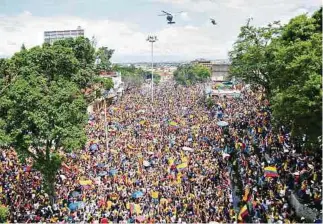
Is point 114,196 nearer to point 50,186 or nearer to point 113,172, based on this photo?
point 50,186

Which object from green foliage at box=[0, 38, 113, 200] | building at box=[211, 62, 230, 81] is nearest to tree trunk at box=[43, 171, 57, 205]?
green foliage at box=[0, 38, 113, 200]

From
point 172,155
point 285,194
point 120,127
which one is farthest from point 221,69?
point 285,194

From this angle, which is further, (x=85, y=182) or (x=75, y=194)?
(x=85, y=182)

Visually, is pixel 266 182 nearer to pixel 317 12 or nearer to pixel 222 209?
pixel 222 209

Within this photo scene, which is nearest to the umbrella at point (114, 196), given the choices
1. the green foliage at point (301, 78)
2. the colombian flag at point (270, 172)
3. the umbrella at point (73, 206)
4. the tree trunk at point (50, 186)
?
the umbrella at point (73, 206)

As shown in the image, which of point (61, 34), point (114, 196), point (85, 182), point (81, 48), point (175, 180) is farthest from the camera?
point (61, 34)

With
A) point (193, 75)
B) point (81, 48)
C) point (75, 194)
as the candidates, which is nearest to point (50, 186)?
point (75, 194)

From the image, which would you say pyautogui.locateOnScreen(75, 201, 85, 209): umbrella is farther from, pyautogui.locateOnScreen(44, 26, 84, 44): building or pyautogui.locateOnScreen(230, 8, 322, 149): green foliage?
pyautogui.locateOnScreen(44, 26, 84, 44): building
